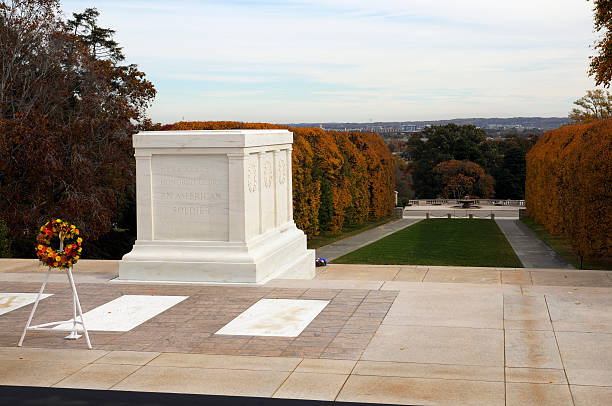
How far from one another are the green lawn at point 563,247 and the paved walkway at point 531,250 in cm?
24

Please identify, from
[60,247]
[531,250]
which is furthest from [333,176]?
[60,247]

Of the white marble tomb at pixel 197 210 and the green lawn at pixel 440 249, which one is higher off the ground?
the white marble tomb at pixel 197 210

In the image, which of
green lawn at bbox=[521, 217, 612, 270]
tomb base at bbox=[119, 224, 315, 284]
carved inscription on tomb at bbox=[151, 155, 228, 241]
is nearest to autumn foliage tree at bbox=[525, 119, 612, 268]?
green lawn at bbox=[521, 217, 612, 270]

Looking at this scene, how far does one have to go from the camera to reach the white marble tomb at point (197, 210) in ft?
37.8

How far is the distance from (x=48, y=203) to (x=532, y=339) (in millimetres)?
22697

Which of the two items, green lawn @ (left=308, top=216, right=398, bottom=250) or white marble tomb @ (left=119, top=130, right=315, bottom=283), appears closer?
white marble tomb @ (left=119, top=130, right=315, bottom=283)

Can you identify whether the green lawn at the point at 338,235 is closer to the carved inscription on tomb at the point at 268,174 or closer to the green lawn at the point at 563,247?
the green lawn at the point at 563,247

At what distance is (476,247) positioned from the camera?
3134cm

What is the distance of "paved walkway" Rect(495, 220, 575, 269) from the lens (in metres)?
25.2

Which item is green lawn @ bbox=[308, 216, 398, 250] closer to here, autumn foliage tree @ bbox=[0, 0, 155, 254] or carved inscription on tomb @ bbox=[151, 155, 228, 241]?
autumn foliage tree @ bbox=[0, 0, 155, 254]

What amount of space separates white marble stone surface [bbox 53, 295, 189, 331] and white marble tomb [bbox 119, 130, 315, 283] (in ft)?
3.90

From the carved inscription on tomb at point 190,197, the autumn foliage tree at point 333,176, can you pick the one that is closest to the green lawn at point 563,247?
the autumn foliage tree at point 333,176

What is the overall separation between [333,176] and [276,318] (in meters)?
29.1

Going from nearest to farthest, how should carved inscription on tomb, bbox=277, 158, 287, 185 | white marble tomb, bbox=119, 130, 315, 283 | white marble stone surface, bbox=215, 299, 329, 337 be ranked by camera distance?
white marble stone surface, bbox=215, 299, 329, 337
white marble tomb, bbox=119, 130, 315, 283
carved inscription on tomb, bbox=277, 158, 287, 185
